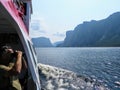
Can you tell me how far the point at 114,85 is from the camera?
4209cm

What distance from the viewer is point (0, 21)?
11.1 metres

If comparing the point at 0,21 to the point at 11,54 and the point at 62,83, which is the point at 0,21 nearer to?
the point at 11,54

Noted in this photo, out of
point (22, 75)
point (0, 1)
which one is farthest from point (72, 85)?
point (0, 1)

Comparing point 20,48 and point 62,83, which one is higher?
point 20,48

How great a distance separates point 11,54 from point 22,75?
3905mm

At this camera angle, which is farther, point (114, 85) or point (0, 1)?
point (114, 85)

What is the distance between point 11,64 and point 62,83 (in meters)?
29.2

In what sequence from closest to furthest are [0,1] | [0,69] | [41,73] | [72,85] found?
[0,1] → [0,69] → [72,85] → [41,73]

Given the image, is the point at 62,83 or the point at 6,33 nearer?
the point at 6,33

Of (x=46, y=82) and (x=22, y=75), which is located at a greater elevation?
(x=22, y=75)

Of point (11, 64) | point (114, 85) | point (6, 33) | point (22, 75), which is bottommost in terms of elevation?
point (114, 85)

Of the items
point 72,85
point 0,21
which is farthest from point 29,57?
point 72,85

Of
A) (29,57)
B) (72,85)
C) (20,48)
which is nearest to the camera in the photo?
(29,57)

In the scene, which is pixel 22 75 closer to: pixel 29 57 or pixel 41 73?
pixel 29 57
